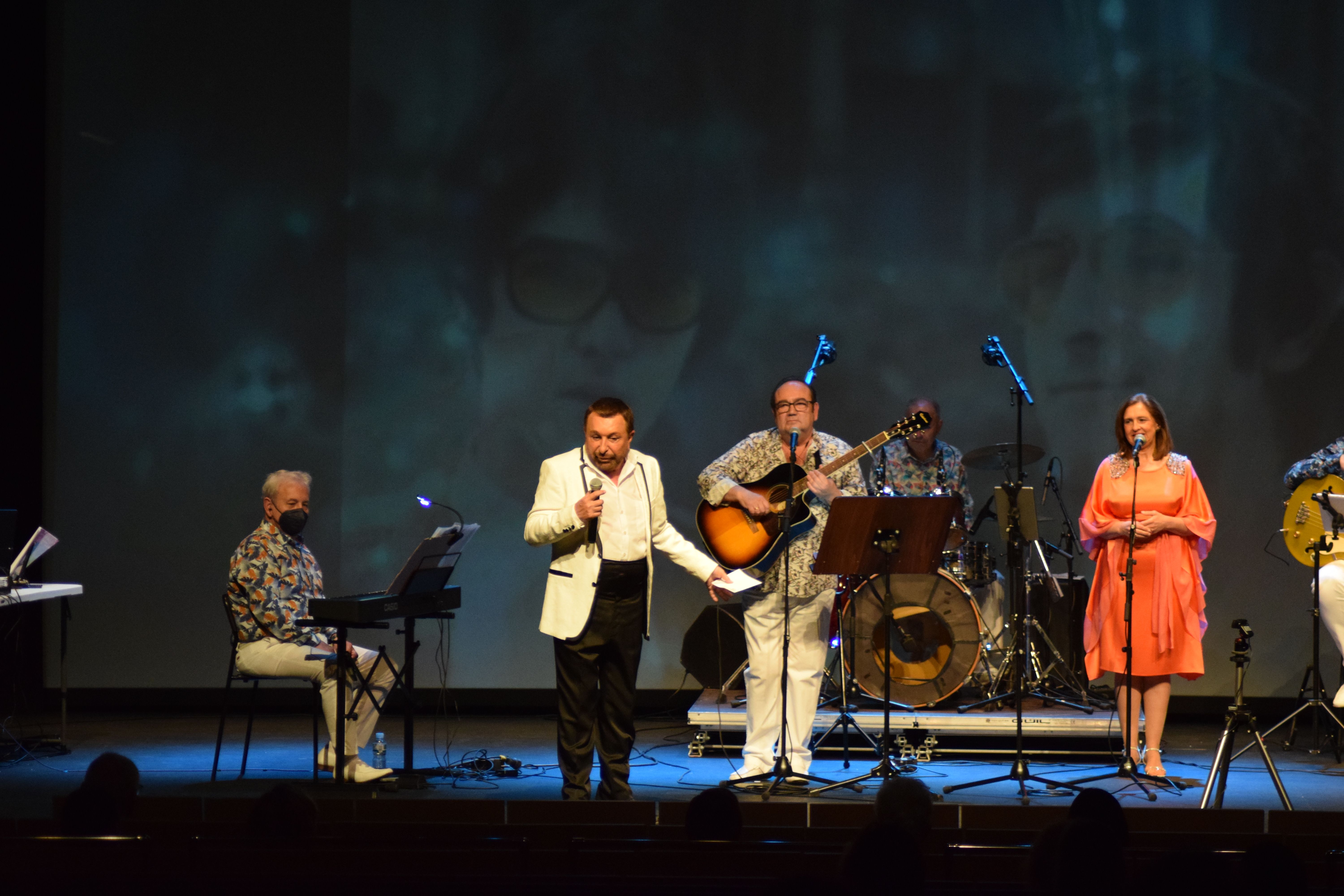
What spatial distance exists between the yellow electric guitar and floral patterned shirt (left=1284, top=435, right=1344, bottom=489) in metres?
0.02

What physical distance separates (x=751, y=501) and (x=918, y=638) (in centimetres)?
171

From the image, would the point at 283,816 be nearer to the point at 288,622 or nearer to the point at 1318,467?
the point at 288,622

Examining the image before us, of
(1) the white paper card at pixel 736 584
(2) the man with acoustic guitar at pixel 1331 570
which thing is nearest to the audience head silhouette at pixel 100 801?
(1) the white paper card at pixel 736 584

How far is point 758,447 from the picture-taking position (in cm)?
572

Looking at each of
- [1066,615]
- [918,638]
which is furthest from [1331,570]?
[918,638]

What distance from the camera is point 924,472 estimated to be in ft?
24.2

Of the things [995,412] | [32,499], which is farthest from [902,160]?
[32,499]

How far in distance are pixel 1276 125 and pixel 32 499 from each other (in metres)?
7.69

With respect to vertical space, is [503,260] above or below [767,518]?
above

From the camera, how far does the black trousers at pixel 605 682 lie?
17.0 ft

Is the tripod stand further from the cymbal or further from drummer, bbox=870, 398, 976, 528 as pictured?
drummer, bbox=870, 398, 976, 528

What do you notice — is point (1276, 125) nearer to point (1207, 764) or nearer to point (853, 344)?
point (853, 344)

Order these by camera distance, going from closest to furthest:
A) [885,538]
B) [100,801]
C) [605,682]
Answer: [100,801], [885,538], [605,682]

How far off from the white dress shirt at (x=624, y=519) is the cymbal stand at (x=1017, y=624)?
1.55 meters
